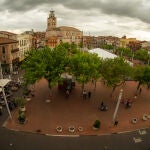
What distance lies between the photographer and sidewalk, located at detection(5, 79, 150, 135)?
2537cm

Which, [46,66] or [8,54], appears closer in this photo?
[46,66]

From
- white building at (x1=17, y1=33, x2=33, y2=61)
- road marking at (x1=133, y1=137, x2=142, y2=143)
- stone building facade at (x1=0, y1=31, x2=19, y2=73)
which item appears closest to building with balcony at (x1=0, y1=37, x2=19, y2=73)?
stone building facade at (x1=0, y1=31, x2=19, y2=73)

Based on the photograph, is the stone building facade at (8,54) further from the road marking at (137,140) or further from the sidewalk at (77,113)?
the road marking at (137,140)

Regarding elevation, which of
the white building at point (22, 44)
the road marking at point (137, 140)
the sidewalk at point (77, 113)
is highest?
the white building at point (22, 44)

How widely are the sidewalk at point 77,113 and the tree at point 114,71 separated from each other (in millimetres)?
3286

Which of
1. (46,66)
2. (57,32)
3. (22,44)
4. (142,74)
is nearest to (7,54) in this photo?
(22,44)

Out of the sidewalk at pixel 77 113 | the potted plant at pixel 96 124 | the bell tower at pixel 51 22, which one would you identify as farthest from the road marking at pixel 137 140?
the bell tower at pixel 51 22

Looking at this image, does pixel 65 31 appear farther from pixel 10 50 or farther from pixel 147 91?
pixel 147 91

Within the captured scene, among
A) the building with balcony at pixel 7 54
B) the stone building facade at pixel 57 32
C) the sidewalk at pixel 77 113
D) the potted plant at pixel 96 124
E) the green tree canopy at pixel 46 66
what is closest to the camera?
the potted plant at pixel 96 124

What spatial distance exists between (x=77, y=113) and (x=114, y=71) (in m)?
9.61

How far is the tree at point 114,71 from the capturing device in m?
33.7

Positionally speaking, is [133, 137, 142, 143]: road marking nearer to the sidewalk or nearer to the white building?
the sidewalk

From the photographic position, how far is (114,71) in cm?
3397

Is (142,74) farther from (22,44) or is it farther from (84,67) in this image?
(22,44)
